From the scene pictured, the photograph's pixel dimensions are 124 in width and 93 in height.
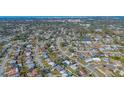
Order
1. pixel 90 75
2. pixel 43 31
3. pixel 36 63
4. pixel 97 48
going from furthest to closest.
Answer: pixel 43 31 < pixel 97 48 < pixel 36 63 < pixel 90 75

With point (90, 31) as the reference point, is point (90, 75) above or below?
below

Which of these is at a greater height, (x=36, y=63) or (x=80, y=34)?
(x=80, y=34)

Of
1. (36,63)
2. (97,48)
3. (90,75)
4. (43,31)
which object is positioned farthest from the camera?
(43,31)

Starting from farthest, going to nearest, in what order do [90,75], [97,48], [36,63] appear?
[97,48] → [36,63] → [90,75]
